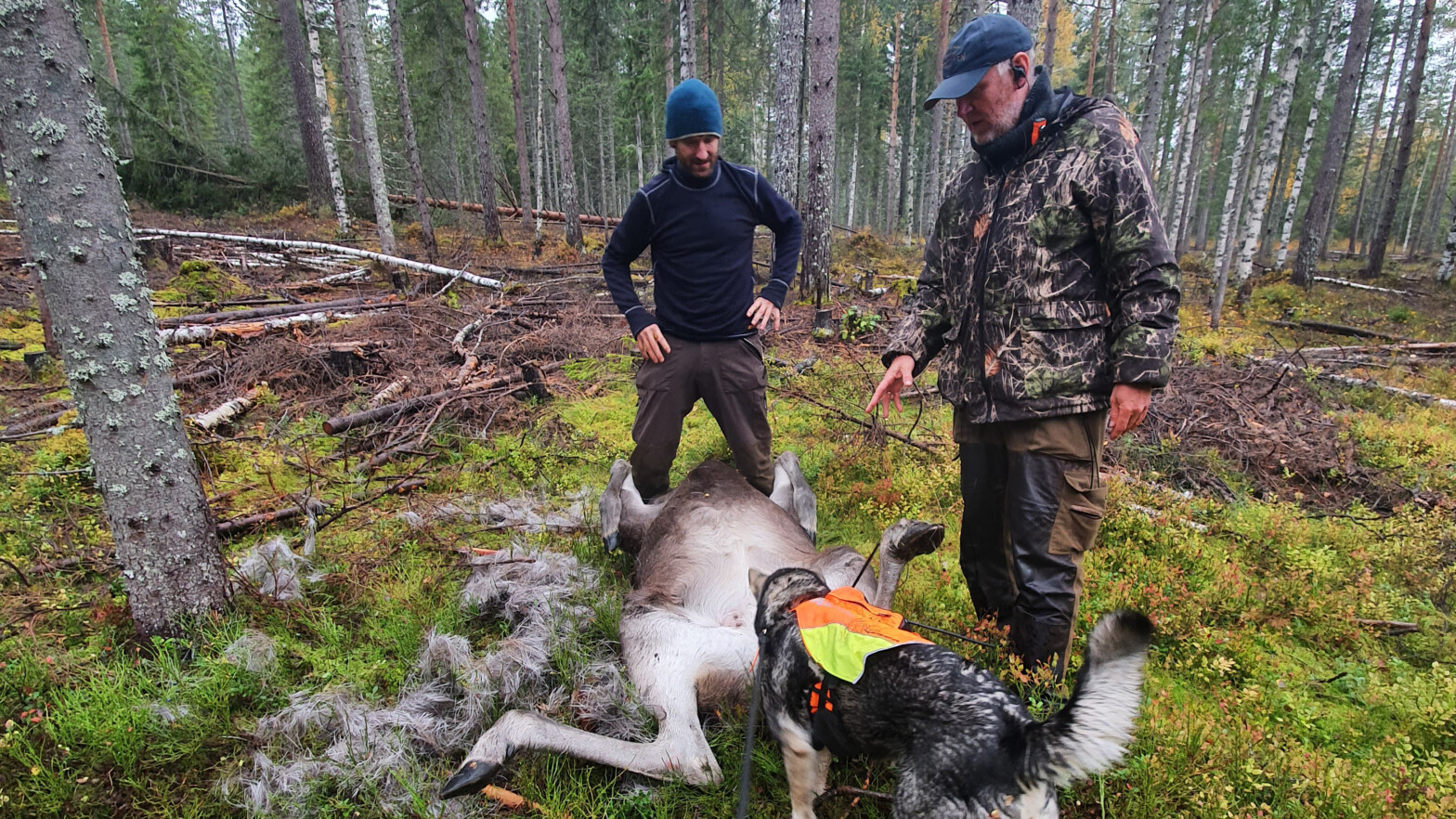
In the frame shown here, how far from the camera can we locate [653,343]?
3371mm

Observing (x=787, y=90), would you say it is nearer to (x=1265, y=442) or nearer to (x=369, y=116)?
(x=369, y=116)

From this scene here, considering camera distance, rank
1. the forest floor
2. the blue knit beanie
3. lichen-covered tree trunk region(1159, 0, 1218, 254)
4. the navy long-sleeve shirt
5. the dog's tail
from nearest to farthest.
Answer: the dog's tail → the forest floor → the blue knit beanie → the navy long-sleeve shirt → lichen-covered tree trunk region(1159, 0, 1218, 254)

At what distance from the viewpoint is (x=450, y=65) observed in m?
22.2

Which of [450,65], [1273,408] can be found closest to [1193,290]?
[1273,408]

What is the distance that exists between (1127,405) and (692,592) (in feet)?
6.59

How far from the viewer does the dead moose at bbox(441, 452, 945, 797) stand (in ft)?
7.20

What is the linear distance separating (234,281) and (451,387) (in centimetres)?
643

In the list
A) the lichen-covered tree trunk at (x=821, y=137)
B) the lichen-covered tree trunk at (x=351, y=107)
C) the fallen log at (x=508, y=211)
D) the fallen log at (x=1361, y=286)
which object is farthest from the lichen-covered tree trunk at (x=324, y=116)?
the fallen log at (x=1361, y=286)

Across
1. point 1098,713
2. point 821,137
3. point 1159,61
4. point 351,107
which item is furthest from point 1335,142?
point 351,107

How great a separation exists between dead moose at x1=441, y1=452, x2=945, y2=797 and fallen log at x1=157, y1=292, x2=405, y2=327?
7.00 m

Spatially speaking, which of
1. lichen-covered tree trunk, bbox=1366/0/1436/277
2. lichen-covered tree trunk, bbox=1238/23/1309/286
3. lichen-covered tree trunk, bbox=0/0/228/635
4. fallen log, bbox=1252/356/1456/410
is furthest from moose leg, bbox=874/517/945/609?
lichen-covered tree trunk, bbox=1366/0/1436/277

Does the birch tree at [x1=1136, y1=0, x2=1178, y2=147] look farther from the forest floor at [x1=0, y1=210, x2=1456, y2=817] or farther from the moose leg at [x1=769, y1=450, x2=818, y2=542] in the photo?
the moose leg at [x1=769, y1=450, x2=818, y2=542]

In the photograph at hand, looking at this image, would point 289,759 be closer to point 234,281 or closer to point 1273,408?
point 1273,408

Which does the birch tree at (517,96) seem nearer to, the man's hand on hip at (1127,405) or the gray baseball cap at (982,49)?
the gray baseball cap at (982,49)
